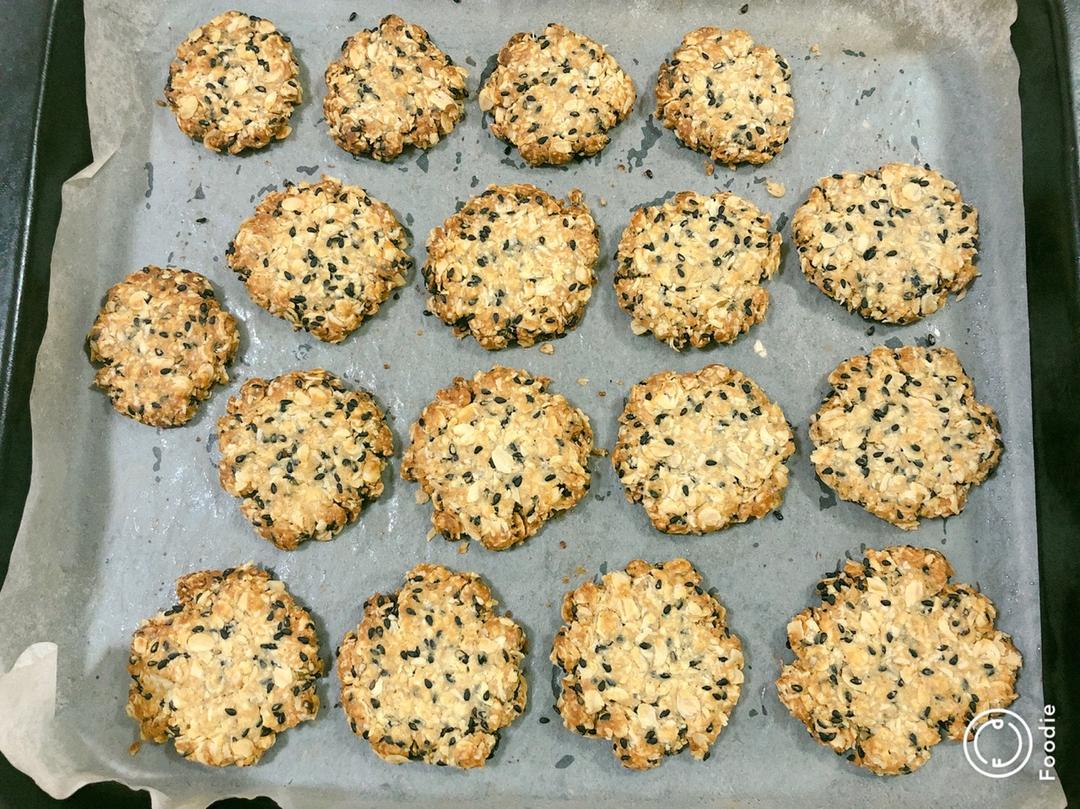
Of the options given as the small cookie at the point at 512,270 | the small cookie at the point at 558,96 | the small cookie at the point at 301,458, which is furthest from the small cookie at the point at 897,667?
the small cookie at the point at 558,96

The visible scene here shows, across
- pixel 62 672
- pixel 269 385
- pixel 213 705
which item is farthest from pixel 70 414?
pixel 213 705

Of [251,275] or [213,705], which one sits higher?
[251,275]

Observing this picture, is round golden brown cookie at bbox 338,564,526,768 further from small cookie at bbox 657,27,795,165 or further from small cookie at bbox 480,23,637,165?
small cookie at bbox 657,27,795,165

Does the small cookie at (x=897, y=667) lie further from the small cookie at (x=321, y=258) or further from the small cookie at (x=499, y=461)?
the small cookie at (x=321, y=258)

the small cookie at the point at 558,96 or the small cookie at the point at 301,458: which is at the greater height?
the small cookie at the point at 558,96

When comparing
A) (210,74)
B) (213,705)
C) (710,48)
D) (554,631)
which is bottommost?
(213,705)

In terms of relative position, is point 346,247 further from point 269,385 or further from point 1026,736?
point 1026,736
